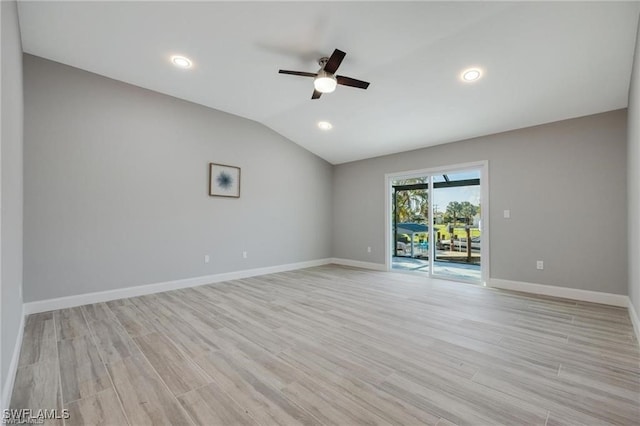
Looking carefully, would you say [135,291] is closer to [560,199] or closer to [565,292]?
[565,292]

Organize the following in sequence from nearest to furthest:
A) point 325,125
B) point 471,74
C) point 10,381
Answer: point 10,381 < point 471,74 < point 325,125

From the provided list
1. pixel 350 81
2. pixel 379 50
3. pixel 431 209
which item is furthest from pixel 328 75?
pixel 431 209

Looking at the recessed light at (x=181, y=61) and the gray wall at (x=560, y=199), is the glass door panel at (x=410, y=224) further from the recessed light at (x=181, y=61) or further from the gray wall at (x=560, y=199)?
the recessed light at (x=181, y=61)

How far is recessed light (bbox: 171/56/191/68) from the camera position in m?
3.16

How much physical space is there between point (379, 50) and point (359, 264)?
4335mm

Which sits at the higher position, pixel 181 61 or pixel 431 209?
pixel 181 61

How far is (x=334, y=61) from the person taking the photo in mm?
2715

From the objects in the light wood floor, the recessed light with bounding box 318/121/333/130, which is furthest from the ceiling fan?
the light wood floor

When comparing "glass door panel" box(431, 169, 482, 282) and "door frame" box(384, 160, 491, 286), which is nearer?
"door frame" box(384, 160, 491, 286)

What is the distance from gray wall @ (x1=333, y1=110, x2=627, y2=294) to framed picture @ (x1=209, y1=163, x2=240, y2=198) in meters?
3.74

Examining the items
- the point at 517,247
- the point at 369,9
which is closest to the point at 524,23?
the point at 369,9

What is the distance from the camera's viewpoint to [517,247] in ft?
13.4

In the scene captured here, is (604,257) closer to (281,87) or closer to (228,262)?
(281,87)

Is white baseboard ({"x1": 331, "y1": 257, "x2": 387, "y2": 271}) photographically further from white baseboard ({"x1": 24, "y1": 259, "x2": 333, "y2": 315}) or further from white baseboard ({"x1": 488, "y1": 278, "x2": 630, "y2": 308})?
white baseboard ({"x1": 488, "y1": 278, "x2": 630, "y2": 308})
